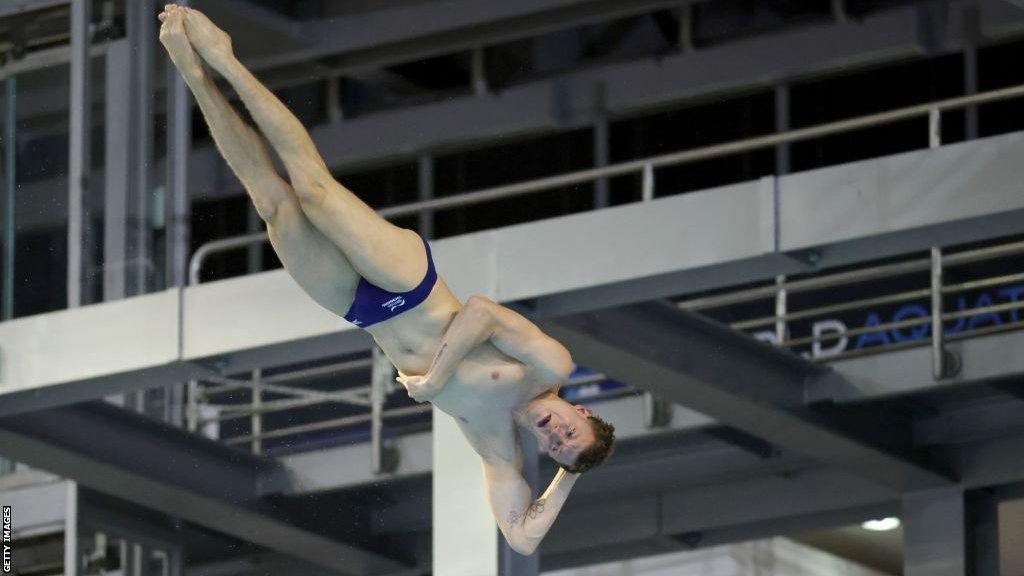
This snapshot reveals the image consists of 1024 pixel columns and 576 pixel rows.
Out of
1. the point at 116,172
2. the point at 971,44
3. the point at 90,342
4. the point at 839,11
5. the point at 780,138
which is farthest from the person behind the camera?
the point at 839,11

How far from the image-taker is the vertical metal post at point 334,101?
19312 mm

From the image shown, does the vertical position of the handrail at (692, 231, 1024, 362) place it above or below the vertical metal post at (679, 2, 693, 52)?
below

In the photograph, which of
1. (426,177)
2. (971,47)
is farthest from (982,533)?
(426,177)

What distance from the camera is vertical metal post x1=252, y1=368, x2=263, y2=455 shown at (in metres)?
16.3

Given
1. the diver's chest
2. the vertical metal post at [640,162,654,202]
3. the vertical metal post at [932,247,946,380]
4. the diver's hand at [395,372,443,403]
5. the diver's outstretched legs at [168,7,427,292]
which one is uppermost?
the vertical metal post at [640,162,654,202]

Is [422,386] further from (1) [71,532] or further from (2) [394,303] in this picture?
(1) [71,532]

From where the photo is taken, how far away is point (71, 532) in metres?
15.4

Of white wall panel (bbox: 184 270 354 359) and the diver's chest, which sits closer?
the diver's chest

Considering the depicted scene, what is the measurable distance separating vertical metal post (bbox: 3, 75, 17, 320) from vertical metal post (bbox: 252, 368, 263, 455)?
6.08 ft

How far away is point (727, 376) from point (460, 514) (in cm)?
228

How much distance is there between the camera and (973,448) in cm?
1565

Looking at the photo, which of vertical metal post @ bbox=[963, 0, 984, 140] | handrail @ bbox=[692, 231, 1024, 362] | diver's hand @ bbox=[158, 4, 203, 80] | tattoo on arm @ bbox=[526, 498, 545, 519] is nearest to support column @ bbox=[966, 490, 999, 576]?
handrail @ bbox=[692, 231, 1024, 362]

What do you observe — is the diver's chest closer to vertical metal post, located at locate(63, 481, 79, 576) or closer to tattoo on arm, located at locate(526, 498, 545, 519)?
tattoo on arm, located at locate(526, 498, 545, 519)

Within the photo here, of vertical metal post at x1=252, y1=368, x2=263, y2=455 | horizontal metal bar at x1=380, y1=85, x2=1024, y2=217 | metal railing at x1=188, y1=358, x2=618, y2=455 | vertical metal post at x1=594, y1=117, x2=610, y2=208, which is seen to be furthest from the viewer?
vertical metal post at x1=594, y1=117, x2=610, y2=208
